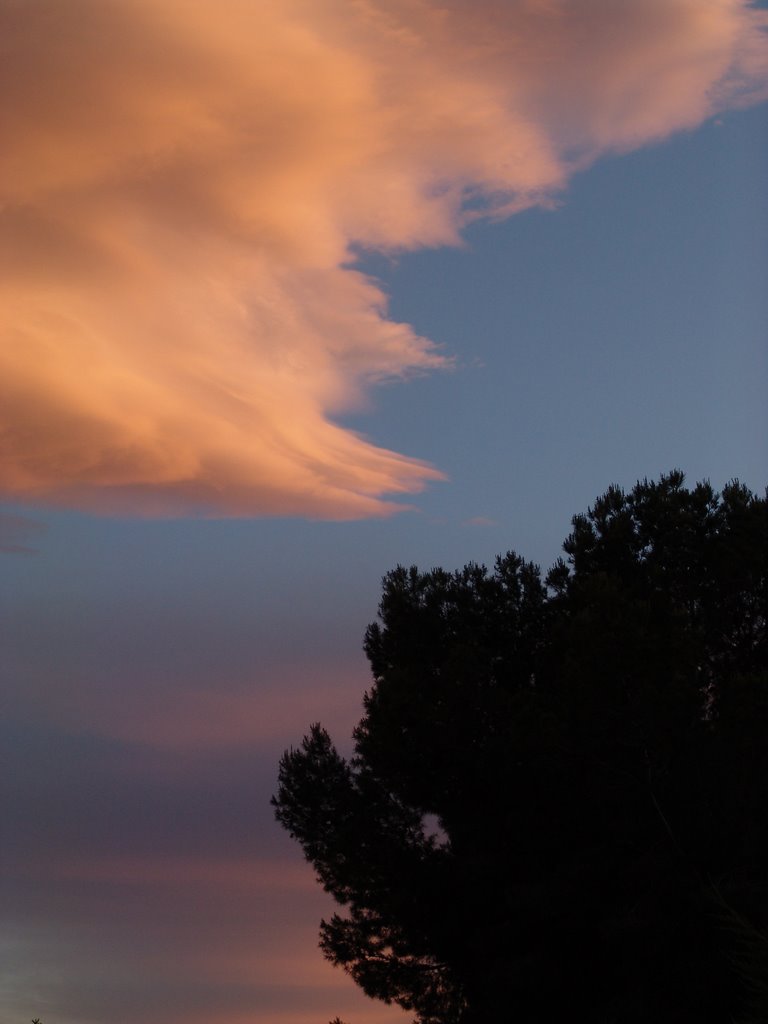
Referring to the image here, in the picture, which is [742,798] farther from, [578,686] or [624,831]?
[578,686]

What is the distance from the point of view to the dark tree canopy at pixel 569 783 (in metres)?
19.6

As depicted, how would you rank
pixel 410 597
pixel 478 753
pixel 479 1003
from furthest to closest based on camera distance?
1. pixel 410 597
2. pixel 478 753
3. pixel 479 1003

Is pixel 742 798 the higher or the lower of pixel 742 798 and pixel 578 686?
the lower

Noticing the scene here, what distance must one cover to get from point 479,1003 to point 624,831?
4.76 meters

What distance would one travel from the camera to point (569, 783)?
74.1 ft

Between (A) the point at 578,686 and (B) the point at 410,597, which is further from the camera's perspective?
(B) the point at 410,597

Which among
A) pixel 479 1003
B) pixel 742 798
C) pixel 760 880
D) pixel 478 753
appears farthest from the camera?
pixel 478 753

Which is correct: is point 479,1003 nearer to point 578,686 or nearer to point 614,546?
point 578,686

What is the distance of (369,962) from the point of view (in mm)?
26109

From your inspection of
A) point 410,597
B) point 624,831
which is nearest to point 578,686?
point 624,831

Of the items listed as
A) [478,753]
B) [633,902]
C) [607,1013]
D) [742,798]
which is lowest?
[607,1013]

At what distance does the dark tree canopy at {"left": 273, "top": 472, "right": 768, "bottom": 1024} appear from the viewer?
19.6 meters

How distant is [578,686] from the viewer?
67.9ft

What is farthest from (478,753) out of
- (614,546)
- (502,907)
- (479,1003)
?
(614,546)
